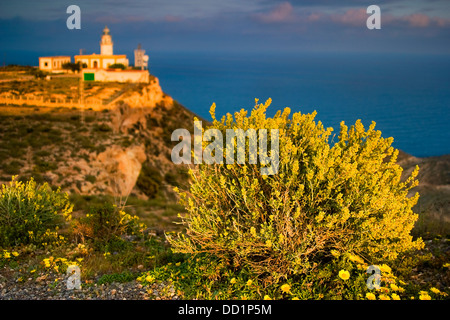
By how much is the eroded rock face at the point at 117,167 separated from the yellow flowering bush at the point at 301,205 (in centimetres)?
1615

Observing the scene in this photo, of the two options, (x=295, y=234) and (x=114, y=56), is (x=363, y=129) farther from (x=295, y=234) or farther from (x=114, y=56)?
(x=114, y=56)

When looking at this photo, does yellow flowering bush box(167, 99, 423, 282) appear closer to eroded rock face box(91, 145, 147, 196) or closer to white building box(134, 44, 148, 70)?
A: eroded rock face box(91, 145, 147, 196)

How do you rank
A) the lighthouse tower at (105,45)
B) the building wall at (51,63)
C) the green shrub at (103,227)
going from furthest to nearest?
the lighthouse tower at (105,45), the building wall at (51,63), the green shrub at (103,227)

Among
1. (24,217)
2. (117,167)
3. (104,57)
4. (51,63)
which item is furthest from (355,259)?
(104,57)

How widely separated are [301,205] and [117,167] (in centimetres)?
2159

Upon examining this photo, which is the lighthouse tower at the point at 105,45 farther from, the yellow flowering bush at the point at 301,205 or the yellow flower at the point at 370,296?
the yellow flower at the point at 370,296

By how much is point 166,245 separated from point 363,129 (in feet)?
12.8

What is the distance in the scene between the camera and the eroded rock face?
20.9m

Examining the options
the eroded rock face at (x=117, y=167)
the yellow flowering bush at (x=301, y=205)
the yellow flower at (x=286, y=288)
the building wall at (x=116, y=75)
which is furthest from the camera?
the building wall at (x=116, y=75)

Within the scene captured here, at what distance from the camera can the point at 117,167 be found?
24.6 meters

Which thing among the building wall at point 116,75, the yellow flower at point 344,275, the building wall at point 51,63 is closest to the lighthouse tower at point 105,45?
the building wall at point 51,63

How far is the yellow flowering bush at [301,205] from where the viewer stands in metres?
4.07

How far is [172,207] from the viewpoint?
14.5 meters
